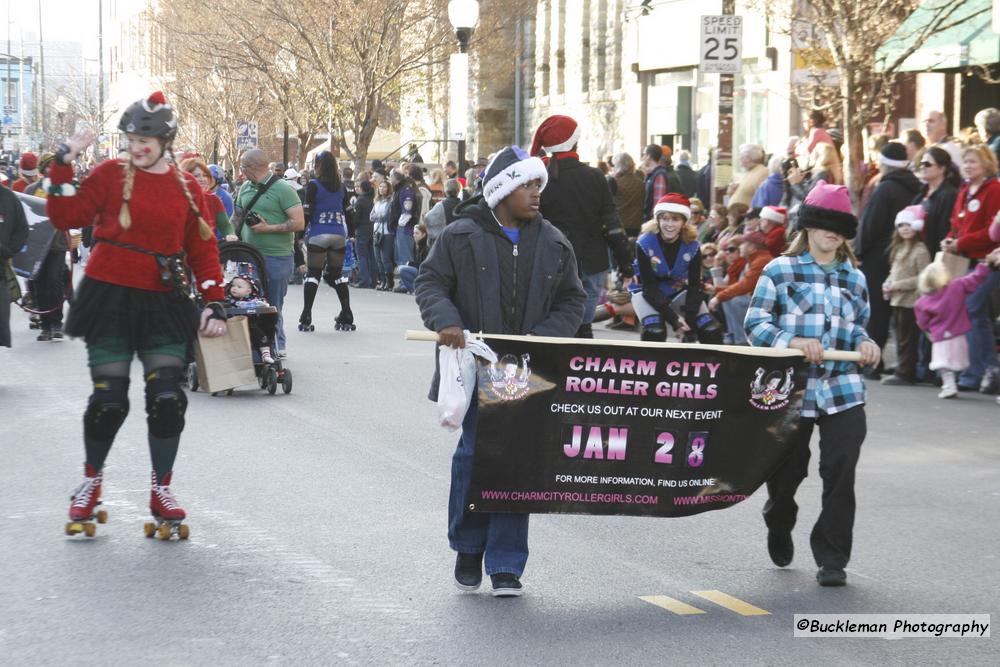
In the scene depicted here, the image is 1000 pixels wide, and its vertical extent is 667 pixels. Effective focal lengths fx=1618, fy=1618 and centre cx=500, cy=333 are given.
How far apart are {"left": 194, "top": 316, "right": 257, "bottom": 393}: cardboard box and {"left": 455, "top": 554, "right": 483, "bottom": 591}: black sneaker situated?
5.80 meters

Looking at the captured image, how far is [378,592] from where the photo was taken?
21.3 feet

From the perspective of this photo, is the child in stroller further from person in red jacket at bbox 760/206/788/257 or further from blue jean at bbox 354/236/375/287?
blue jean at bbox 354/236/375/287

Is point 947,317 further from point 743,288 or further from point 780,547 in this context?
point 780,547

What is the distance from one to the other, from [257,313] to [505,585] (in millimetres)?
6426

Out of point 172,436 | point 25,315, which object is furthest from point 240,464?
point 25,315

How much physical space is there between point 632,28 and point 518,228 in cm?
3305

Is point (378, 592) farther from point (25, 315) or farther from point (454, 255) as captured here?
point (25, 315)

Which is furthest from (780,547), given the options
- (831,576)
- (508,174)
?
(508,174)

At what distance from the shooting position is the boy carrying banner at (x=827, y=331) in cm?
661

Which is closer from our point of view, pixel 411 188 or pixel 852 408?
pixel 852 408

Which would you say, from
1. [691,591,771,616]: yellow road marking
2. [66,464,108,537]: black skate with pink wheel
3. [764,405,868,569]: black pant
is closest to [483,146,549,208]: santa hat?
[764,405,868,569]: black pant

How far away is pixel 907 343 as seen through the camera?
531 inches

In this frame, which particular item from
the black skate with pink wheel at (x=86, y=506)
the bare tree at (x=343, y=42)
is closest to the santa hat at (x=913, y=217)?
the black skate with pink wheel at (x=86, y=506)

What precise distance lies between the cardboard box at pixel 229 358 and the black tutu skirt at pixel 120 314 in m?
4.73
